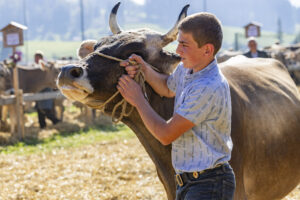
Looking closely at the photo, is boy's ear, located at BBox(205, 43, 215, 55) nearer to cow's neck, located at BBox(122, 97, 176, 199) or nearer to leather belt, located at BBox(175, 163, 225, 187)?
leather belt, located at BBox(175, 163, 225, 187)

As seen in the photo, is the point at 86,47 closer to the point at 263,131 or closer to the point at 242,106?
the point at 242,106

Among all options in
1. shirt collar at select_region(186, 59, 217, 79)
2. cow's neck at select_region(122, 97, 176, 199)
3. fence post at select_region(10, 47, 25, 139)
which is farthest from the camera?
fence post at select_region(10, 47, 25, 139)

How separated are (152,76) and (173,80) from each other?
0.50ft

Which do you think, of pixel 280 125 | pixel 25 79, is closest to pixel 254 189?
pixel 280 125

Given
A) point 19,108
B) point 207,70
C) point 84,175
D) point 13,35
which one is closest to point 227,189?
point 207,70

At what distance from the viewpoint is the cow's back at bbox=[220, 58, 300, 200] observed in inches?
136

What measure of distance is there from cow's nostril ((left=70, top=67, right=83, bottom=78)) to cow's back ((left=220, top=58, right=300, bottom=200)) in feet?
4.35

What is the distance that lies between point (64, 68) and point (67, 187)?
155 inches

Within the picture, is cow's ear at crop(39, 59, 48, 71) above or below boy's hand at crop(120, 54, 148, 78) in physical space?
below

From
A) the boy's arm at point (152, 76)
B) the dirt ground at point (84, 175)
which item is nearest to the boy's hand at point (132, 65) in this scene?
the boy's arm at point (152, 76)

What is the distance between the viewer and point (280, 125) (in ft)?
12.8

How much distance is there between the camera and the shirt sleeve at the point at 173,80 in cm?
289

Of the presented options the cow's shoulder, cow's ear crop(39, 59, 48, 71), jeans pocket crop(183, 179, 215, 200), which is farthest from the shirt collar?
cow's ear crop(39, 59, 48, 71)

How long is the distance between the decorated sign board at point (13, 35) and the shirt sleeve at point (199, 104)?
8.59 metres
